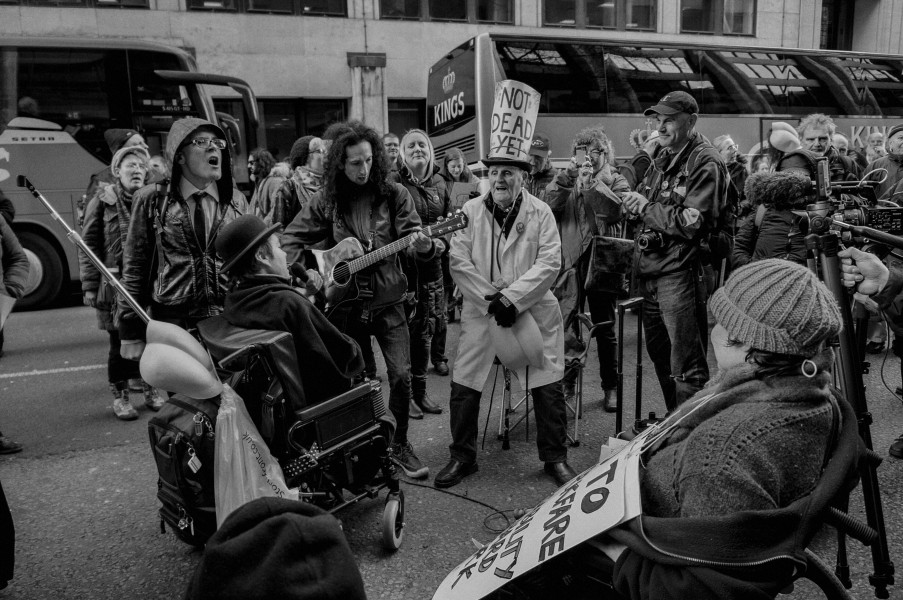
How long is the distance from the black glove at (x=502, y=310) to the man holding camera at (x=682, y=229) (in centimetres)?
102

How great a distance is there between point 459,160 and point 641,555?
266 inches

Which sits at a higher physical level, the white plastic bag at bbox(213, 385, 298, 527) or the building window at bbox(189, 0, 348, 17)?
the building window at bbox(189, 0, 348, 17)

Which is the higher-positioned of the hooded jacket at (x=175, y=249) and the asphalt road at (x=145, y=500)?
the hooded jacket at (x=175, y=249)

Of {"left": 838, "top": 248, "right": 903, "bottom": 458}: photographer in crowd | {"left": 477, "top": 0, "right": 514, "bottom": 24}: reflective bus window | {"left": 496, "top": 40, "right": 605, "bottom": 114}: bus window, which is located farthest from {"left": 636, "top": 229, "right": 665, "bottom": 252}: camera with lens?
{"left": 477, "top": 0, "right": 514, "bottom": 24}: reflective bus window

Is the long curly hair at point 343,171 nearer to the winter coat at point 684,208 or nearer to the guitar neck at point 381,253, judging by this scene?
the guitar neck at point 381,253

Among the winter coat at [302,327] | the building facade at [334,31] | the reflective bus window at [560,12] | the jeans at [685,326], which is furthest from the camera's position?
the reflective bus window at [560,12]

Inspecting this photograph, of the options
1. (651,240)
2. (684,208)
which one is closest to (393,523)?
(651,240)

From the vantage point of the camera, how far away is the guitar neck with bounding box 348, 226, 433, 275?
400 centimetres

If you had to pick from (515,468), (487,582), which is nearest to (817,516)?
(487,582)

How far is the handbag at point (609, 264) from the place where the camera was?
5.02m

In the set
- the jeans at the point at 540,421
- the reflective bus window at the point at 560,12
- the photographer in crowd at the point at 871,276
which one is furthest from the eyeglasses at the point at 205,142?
the reflective bus window at the point at 560,12

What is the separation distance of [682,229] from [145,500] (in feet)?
11.5

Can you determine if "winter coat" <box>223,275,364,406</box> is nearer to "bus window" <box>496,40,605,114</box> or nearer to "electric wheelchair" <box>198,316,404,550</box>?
"electric wheelchair" <box>198,316,404,550</box>

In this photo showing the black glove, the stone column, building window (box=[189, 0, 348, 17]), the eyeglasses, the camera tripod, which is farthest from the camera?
the stone column
